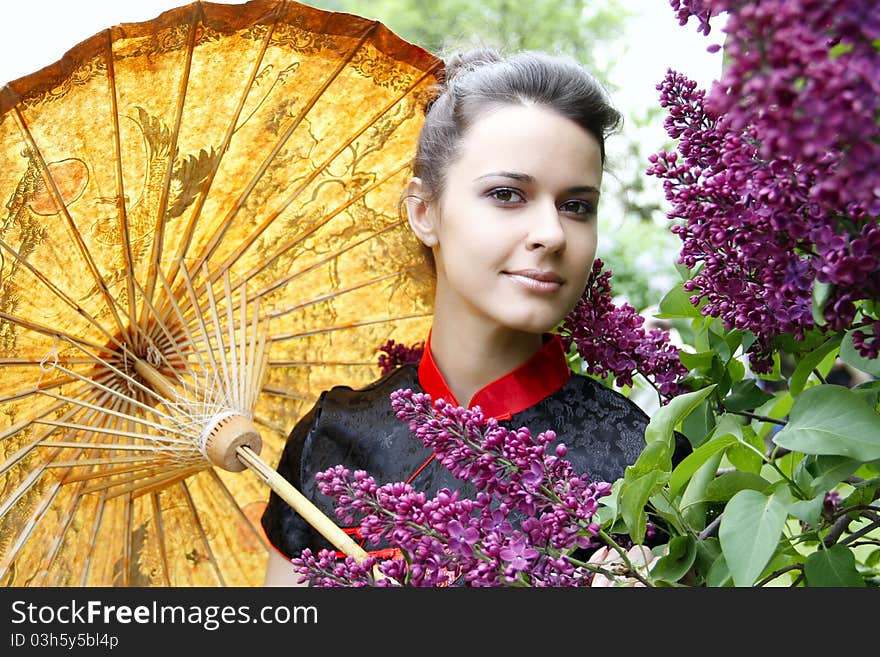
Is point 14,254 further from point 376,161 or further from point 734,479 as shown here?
point 734,479

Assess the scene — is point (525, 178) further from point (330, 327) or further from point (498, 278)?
point (330, 327)

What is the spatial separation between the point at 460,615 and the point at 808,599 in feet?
0.84

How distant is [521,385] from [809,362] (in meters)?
0.52

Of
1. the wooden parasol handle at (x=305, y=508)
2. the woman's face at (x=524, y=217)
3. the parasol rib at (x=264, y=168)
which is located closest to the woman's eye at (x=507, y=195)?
the woman's face at (x=524, y=217)

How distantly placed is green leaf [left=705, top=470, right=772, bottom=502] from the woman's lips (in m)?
0.46

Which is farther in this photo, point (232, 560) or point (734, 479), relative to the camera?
point (232, 560)

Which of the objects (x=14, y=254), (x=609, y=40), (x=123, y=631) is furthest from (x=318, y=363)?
(x=609, y=40)

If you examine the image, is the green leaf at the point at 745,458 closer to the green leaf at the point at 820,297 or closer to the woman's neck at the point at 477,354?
the green leaf at the point at 820,297

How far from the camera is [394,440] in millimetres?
1385

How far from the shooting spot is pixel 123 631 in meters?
0.83

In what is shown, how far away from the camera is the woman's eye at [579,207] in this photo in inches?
49.7

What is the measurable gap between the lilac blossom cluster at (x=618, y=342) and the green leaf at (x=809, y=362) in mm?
247

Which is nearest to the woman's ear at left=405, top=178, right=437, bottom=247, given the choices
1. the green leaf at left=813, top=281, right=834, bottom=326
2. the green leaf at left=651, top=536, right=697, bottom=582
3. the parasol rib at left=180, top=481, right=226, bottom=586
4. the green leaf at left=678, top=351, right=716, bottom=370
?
the green leaf at left=678, top=351, right=716, bottom=370

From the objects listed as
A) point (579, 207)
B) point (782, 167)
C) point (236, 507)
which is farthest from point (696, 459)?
point (236, 507)
